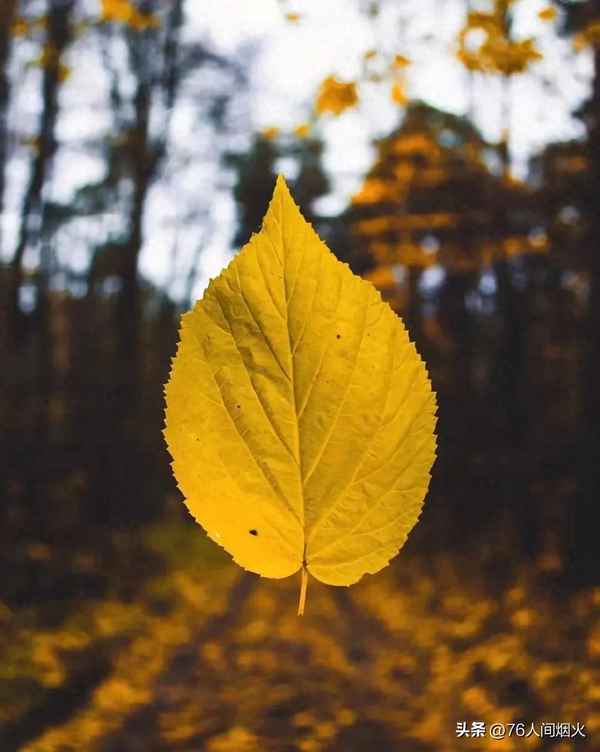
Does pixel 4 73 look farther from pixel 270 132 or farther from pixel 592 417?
pixel 592 417

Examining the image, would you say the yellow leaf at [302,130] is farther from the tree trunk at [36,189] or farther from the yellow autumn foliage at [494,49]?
the tree trunk at [36,189]

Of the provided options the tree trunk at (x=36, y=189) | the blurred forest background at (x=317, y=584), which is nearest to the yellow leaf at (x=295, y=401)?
the blurred forest background at (x=317, y=584)

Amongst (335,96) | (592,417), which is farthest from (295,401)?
(592,417)

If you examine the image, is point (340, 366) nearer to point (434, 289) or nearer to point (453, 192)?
point (453, 192)

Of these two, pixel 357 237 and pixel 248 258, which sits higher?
pixel 357 237

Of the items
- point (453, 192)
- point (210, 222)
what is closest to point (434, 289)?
point (210, 222)

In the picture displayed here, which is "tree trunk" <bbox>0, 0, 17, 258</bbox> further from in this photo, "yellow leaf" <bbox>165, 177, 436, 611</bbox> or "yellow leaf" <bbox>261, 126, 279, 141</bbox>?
"yellow leaf" <bbox>165, 177, 436, 611</bbox>

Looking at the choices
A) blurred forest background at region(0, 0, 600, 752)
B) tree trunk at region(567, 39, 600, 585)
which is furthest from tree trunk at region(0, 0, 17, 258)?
tree trunk at region(567, 39, 600, 585)
